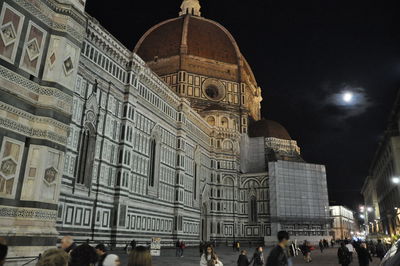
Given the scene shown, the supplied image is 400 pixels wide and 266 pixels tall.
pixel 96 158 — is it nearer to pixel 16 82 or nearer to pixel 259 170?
pixel 16 82

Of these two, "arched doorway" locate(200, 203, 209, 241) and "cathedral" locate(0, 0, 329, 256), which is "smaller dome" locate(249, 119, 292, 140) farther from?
"arched doorway" locate(200, 203, 209, 241)

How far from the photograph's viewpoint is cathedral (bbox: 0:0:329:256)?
9.61 meters

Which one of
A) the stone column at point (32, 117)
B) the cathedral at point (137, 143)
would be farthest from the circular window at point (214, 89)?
the stone column at point (32, 117)

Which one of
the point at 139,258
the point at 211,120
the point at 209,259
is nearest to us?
the point at 139,258

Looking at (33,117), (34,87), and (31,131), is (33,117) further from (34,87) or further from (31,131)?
(34,87)

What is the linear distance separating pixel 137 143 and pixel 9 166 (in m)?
20.5

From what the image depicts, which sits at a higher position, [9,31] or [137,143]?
[137,143]

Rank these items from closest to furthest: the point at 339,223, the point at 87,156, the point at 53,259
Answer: the point at 53,259 → the point at 87,156 → the point at 339,223

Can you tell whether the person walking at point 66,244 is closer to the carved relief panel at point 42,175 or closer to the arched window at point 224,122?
the carved relief panel at point 42,175

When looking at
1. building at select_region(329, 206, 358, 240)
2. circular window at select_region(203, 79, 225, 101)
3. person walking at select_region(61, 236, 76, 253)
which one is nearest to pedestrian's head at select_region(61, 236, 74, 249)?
person walking at select_region(61, 236, 76, 253)

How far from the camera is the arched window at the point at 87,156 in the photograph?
910 inches

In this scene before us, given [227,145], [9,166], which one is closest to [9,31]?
[9,166]

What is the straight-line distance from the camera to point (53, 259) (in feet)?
10.9

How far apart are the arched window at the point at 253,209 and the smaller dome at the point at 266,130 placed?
11686mm
